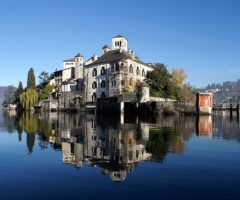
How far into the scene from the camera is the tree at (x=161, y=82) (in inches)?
2325

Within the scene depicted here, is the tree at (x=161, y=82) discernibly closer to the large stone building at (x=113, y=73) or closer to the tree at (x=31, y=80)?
the large stone building at (x=113, y=73)

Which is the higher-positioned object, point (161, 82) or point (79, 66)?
point (79, 66)

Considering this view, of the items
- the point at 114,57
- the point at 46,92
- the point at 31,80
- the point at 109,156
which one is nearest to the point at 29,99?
the point at 46,92

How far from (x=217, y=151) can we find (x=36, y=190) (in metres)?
8.16

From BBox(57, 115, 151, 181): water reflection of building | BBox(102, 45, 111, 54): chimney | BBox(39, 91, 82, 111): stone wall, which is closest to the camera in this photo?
BBox(57, 115, 151, 181): water reflection of building

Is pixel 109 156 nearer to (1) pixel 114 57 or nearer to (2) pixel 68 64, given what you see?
(1) pixel 114 57

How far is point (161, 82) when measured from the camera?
59.9m

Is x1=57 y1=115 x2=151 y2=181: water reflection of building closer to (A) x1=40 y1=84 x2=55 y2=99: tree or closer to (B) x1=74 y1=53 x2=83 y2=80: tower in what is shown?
(B) x1=74 y1=53 x2=83 y2=80: tower

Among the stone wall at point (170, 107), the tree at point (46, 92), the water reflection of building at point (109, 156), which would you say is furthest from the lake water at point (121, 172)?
the tree at point (46, 92)

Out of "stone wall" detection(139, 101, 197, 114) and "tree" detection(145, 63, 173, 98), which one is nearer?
"stone wall" detection(139, 101, 197, 114)

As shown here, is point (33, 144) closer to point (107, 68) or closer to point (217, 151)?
point (217, 151)

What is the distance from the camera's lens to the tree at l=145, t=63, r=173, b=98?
59062 millimetres

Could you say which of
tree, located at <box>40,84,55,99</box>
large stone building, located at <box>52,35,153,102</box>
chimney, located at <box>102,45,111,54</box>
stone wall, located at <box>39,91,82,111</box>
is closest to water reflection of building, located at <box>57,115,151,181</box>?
large stone building, located at <box>52,35,153,102</box>

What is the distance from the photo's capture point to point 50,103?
81.4 meters
